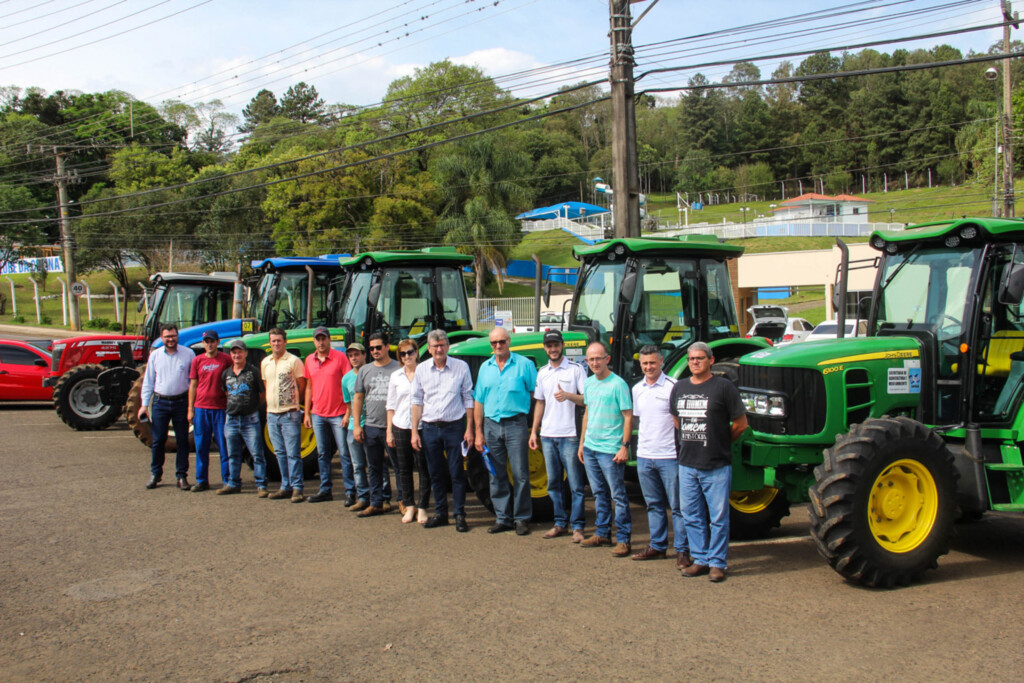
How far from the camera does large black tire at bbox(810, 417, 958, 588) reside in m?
6.00

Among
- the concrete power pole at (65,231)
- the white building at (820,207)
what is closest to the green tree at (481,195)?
the concrete power pole at (65,231)

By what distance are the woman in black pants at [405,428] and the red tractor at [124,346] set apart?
24.6 feet

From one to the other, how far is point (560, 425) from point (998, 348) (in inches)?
147

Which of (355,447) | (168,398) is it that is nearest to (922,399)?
(355,447)

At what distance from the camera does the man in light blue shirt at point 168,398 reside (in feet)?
33.0

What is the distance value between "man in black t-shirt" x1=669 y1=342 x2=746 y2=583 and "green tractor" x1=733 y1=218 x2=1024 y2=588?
2.01ft

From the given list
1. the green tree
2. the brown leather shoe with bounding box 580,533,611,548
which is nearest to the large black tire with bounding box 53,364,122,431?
the brown leather shoe with bounding box 580,533,611,548

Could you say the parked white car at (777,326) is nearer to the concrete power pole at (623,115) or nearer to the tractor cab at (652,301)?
the concrete power pole at (623,115)

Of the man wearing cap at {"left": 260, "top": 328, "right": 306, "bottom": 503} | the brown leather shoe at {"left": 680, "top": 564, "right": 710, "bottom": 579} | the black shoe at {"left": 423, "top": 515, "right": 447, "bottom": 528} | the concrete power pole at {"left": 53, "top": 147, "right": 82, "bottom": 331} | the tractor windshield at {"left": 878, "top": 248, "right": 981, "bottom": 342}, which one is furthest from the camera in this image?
the concrete power pole at {"left": 53, "top": 147, "right": 82, "bottom": 331}

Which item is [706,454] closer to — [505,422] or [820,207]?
[505,422]

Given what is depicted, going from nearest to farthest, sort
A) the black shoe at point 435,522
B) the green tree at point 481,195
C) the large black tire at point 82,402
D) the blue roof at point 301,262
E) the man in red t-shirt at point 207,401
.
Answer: the black shoe at point 435,522 → the man in red t-shirt at point 207,401 → the blue roof at point 301,262 → the large black tire at point 82,402 → the green tree at point 481,195

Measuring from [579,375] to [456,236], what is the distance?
39305 mm

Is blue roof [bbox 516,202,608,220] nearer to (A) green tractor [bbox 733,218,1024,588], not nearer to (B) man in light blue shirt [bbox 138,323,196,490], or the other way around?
(B) man in light blue shirt [bbox 138,323,196,490]

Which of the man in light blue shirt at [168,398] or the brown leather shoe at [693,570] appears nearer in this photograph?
the brown leather shoe at [693,570]
